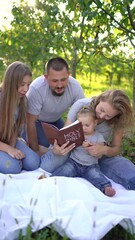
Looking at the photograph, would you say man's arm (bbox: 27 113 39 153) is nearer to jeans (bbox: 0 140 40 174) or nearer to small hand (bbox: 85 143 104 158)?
jeans (bbox: 0 140 40 174)

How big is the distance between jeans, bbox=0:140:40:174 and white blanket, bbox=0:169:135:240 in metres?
0.36

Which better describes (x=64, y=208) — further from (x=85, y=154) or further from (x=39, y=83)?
(x=39, y=83)

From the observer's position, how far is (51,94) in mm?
4086

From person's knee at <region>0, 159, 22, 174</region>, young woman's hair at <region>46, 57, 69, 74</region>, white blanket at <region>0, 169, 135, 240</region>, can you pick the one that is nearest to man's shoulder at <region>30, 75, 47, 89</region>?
young woman's hair at <region>46, 57, 69, 74</region>

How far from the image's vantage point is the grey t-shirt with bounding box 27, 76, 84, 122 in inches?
160

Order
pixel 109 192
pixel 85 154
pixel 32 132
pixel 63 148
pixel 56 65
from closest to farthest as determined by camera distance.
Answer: pixel 109 192 < pixel 63 148 < pixel 85 154 < pixel 56 65 < pixel 32 132

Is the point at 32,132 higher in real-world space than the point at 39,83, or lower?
lower

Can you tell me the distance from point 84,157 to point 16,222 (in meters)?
1.12

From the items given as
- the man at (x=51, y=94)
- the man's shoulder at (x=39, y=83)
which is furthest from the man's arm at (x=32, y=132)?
the man's shoulder at (x=39, y=83)

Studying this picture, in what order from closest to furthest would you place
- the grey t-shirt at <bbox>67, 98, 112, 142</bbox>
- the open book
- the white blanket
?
the white blanket < the open book < the grey t-shirt at <bbox>67, 98, 112, 142</bbox>

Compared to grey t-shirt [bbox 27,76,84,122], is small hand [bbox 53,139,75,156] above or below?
below

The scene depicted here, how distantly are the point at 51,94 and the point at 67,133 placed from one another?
0.78 meters

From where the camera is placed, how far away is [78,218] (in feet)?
9.05

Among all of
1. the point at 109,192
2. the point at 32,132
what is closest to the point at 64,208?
the point at 109,192
